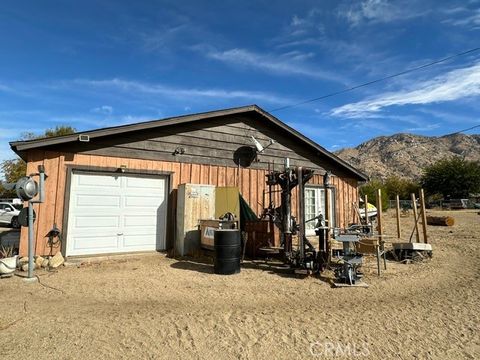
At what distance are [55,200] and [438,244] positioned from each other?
12.8 meters

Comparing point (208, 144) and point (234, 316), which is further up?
point (208, 144)

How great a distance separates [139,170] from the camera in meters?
8.92

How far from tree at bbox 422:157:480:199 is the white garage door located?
5105 cm

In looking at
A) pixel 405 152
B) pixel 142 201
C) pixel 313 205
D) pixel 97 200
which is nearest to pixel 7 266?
pixel 97 200

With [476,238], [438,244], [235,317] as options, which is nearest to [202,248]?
[235,317]

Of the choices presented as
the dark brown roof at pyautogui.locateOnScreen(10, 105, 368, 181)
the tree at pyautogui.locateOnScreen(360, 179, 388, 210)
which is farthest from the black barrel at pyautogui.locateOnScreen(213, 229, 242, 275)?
the tree at pyautogui.locateOnScreen(360, 179, 388, 210)

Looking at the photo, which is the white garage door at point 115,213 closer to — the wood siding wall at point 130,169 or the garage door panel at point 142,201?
the garage door panel at point 142,201

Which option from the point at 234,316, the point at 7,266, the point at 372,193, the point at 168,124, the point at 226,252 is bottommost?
the point at 234,316

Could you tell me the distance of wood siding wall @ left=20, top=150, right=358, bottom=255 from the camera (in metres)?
7.61

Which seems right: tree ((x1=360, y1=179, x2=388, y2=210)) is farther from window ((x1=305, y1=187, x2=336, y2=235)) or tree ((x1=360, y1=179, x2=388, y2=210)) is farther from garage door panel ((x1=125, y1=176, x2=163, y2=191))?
garage door panel ((x1=125, y1=176, x2=163, y2=191))

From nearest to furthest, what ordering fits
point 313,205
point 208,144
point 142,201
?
point 142,201
point 208,144
point 313,205

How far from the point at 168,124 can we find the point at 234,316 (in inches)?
246

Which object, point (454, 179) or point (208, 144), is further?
point (454, 179)

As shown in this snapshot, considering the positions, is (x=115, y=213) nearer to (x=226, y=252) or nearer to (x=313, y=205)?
(x=226, y=252)
